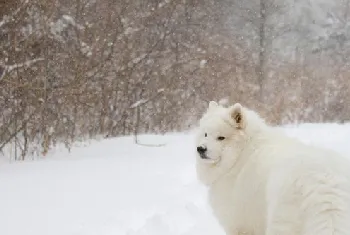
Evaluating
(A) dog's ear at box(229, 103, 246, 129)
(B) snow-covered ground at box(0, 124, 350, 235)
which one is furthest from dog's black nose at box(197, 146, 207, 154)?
(B) snow-covered ground at box(0, 124, 350, 235)

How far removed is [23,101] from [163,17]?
8186 millimetres

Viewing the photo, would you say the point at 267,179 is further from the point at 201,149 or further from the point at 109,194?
the point at 109,194

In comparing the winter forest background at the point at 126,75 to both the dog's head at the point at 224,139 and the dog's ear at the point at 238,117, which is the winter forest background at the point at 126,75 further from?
the dog's ear at the point at 238,117

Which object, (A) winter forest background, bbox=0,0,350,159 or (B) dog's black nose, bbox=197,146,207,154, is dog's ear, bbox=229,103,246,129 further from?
(A) winter forest background, bbox=0,0,350,159

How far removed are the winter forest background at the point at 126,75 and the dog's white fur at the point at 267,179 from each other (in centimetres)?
643

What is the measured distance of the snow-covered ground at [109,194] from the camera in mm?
6047

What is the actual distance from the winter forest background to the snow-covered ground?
1633 mm

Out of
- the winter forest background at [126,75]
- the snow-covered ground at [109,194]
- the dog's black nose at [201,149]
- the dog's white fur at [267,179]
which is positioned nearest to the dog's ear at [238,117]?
the dog's white fur at [267,179]

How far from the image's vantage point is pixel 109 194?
24.7ft

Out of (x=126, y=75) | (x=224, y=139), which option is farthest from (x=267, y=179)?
(x=126, y=75)

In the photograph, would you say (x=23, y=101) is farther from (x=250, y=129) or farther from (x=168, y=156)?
(x=250, y=129)

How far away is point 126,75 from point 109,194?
918cm

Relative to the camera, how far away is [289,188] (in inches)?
131

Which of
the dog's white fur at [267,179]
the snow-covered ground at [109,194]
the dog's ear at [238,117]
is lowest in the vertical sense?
the snow-covered ground at [109,194]
